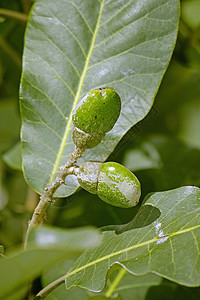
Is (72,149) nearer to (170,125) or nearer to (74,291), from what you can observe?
(74,291)

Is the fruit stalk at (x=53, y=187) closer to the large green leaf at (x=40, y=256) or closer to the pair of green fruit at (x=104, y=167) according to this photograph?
the pair of green fruit at (x=104, y=167)

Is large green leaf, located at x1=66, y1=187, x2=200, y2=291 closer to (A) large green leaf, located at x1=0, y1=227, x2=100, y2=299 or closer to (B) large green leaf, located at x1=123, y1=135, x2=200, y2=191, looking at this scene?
(A) large green leaf, located at x1=0, y1=227, x2=100, y2=299

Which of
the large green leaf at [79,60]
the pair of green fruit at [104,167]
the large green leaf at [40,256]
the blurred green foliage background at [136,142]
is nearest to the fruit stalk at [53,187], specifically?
the pair of green fruit at [104,167]

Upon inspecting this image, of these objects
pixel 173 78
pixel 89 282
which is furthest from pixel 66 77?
pixel 173 78

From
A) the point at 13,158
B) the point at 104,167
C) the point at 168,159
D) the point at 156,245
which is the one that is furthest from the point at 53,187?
the point at 168,159

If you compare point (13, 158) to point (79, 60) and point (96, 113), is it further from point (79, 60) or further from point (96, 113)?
point (96, 113)

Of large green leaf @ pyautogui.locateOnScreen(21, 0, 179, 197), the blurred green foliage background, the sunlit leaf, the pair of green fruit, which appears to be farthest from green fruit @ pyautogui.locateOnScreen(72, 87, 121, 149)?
the sunlit leaf
